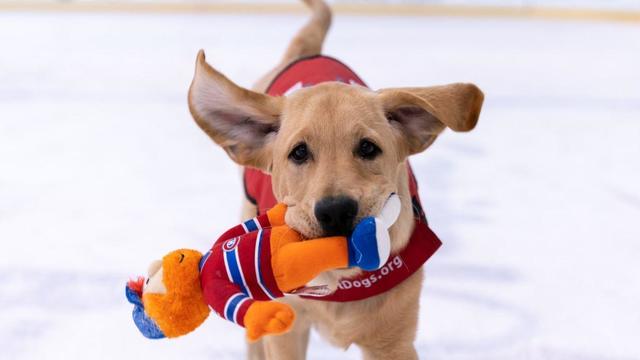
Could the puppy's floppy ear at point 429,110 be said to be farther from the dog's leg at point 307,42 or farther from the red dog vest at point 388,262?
the dog's leg at point 307,42

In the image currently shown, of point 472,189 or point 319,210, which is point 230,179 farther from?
point 319,210

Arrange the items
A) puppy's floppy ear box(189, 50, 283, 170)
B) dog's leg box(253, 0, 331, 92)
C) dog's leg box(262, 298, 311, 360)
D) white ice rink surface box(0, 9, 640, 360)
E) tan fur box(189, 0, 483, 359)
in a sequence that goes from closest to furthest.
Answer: tan fur box(189, 0, 483, 359) < puppy's floppy ear box(189, 50, 283, 170) < dog's leg box(262, 298, 311, 360) < white ice rink surface box(0, 9, 640, 360) < dog's leg box(253, 0, 331, 92)

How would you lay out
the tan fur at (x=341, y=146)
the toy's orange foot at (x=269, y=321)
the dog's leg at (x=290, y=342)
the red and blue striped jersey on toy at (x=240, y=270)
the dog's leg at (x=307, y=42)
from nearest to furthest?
the toy's orange foot at (x=269, y=321), the red and blue striped jersey on toy at (x=240, y=270), the tan fur at (x=341, y=146), the dog's leg at (x=290, y=342), the dog's leg at (x=307, y=42)

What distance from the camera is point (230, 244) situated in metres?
1.57

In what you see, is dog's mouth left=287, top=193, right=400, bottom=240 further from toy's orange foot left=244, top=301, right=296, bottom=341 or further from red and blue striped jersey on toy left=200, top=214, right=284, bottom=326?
toy's orange foot left=244, top=301, right=296, bottom=341

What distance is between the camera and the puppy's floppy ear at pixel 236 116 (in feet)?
6.01

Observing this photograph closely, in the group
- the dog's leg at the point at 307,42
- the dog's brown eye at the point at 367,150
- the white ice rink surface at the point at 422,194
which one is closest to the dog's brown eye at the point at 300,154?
the dog's brown eye at the point at 367,150

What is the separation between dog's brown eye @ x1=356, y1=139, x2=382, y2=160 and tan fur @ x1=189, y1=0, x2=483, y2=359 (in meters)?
0.01

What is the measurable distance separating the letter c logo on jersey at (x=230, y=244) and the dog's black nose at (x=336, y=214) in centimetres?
17

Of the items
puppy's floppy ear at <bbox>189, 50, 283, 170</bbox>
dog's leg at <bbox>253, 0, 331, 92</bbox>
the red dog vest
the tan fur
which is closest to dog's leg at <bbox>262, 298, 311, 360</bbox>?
the tan fur

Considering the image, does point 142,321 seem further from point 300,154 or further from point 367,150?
point 367,150

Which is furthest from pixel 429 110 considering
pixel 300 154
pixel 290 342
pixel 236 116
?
pixel 290 342

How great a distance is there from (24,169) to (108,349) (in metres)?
1.87

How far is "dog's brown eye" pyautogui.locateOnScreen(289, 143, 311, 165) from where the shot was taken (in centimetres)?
175
